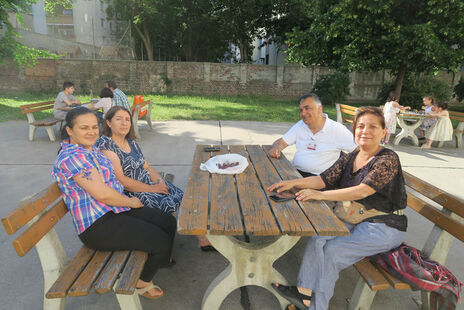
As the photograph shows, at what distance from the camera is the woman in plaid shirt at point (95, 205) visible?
6.29 feet

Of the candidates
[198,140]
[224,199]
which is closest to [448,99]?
[198,140]

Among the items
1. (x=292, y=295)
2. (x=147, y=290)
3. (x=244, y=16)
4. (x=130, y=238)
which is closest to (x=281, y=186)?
(x=292, y=295)

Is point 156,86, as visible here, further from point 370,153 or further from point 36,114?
point 370,153

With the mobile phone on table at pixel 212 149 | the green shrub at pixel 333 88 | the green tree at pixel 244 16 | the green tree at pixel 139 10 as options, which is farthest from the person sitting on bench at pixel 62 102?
the green tree at pixel 139 10

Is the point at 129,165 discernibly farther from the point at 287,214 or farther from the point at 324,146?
the point at 324,146

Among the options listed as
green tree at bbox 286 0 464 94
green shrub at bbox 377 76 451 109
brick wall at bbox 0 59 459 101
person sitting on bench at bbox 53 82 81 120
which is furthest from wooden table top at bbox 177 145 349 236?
brick wall at bbox 0 59 459 101

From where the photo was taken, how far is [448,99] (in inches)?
636

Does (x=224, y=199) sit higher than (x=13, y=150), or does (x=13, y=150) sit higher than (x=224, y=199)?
(x=224, y=199)

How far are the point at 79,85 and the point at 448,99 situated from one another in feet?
67.4

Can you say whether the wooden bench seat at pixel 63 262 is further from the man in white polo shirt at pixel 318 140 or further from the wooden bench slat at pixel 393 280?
the man in white polo shirt at pixel 318 140

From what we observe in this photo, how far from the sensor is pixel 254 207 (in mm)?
1979

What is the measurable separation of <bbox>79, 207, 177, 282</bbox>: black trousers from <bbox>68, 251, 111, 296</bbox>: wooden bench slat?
0.07m

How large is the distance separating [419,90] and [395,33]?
23.4 ft

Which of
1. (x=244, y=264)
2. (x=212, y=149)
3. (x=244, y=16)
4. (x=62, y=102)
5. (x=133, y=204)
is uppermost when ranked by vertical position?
(x=244, y=16)
